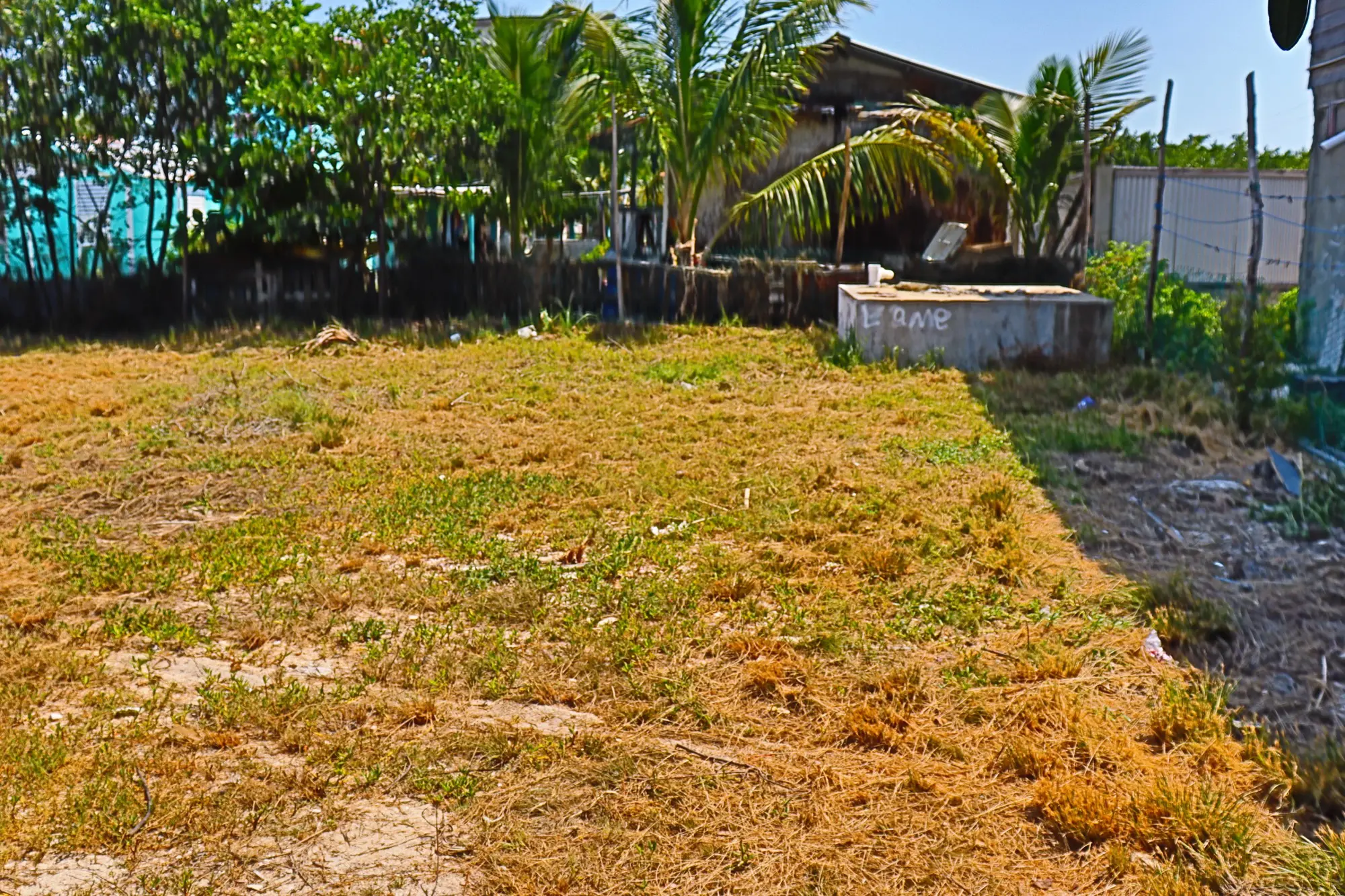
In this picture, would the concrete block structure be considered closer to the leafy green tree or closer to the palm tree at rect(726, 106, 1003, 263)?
the palm tree at rect(726, 106, 1003, 263)

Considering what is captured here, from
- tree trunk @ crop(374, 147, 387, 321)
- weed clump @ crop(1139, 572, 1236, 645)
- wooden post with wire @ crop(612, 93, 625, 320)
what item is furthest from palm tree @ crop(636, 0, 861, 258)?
weed clump @ crop(1139, 572, 1236, 645)

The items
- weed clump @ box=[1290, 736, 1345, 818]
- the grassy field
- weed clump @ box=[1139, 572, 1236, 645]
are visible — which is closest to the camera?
the grassy field

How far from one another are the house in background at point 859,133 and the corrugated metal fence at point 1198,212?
61.0 inches

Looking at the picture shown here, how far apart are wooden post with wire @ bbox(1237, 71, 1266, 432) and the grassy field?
5.29 feet

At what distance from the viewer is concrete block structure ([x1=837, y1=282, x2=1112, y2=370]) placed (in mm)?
10609

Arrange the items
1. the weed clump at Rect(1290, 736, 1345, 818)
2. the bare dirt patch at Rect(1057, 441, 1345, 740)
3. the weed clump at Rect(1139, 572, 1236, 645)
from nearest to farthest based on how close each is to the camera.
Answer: the weed clump at Rect(1290, 736, 1345, 818) → the bare dirt patch at Rect(1057, 441, 1345, 740) → the weed clump at Rect(1139, 572, 1236, 645)

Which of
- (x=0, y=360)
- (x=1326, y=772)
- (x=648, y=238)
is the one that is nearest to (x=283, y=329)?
(x=0, y=360)

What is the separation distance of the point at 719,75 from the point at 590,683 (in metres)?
11.0

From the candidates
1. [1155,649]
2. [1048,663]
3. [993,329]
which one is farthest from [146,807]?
[993,329]

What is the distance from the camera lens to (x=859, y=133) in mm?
17000

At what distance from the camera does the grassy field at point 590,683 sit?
3.08 m

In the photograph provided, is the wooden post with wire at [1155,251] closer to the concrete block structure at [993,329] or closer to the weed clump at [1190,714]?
the concrete block structure at [993,329]

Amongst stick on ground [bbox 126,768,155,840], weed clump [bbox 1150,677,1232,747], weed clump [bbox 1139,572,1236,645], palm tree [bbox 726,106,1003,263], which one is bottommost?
stick on ground [bbox 126,768,155,840]

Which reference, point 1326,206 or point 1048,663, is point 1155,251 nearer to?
point 1326,206
